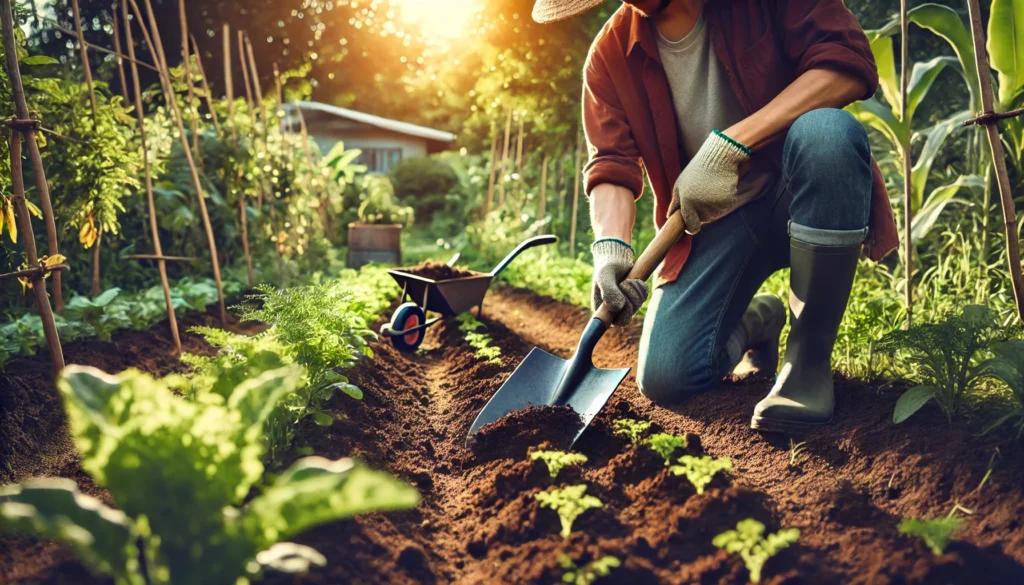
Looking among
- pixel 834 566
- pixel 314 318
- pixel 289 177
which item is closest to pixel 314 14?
pixel 289 177

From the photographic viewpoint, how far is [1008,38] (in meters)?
2.86

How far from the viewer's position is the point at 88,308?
11.9ft

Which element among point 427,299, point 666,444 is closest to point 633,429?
point 666,444

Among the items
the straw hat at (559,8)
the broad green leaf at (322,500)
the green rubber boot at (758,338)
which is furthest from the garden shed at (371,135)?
the broad green leaf at (322,500)

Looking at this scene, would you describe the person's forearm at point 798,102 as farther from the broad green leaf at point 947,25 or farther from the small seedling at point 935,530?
the small seedling at point 935,530

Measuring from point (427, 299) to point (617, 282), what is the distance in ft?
6.42

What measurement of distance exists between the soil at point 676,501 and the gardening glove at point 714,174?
72cm

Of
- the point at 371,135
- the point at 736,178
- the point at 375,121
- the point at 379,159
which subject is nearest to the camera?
the point at 736,178

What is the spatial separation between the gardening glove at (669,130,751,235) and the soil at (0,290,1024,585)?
2.37 feet

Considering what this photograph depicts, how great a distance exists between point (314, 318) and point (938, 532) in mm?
1761

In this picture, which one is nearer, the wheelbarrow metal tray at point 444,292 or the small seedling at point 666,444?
the small seedling at point 666,444

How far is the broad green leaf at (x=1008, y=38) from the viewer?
2826 millimetres

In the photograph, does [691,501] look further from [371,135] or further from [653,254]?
[371,135]

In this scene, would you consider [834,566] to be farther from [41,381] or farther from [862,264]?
[862,264]
